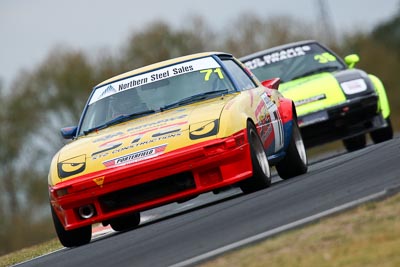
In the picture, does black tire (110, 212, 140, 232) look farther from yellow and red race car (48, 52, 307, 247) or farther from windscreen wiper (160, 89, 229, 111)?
windscreen wiper (160, 89, 229, 111)

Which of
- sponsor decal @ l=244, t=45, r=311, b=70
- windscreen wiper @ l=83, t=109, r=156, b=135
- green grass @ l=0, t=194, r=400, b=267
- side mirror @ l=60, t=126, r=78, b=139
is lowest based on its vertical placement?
sponsor decal @ l=244, t=45, r=311, b=70

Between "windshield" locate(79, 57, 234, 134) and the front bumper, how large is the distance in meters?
4.25

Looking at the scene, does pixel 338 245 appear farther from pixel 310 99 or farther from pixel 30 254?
pixel 310 99

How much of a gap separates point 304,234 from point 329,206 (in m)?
1.10

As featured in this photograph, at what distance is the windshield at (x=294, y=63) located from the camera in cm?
1642

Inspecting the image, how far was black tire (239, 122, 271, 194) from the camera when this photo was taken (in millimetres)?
9812

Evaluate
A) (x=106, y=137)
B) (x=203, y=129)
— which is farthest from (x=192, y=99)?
(x=203, y=129)

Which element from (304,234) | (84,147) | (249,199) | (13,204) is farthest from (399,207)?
(13,204)

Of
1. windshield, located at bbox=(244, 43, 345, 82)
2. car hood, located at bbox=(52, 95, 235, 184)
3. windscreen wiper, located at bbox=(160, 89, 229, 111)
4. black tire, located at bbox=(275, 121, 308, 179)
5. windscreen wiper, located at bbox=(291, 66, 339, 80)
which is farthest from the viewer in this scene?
windshield, located at bbox=(244, 43, 345, 82)

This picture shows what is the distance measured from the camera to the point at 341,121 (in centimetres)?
1532

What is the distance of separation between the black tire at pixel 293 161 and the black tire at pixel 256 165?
1.47 meters

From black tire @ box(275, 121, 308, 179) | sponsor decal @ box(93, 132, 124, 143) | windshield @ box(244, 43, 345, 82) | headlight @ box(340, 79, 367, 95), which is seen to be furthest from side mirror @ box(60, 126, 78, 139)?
windshield @ box(244, 43, 345, 82)

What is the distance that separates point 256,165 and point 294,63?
696cm

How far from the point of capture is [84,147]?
10.0 metres
